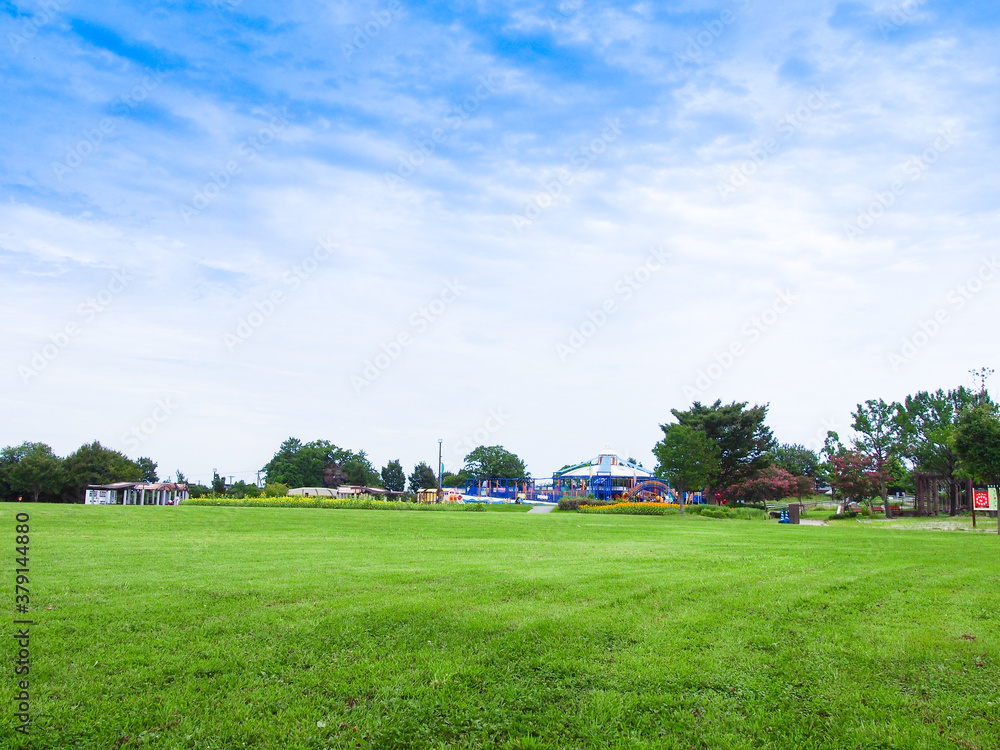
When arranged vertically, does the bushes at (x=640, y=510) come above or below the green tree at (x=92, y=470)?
below

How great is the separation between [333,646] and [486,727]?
6.41ft

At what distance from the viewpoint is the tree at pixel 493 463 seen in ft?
346

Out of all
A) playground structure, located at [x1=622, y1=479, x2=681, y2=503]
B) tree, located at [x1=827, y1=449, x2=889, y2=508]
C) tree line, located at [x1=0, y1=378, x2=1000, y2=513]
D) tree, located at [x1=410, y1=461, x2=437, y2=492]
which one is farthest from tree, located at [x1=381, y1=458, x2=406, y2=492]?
tree, located at [x1=827, y1=449, x2=889, y2=508]

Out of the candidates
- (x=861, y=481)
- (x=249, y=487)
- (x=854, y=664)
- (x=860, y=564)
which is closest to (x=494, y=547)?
(x=860, y=564)

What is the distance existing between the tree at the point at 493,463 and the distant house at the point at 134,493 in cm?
5066

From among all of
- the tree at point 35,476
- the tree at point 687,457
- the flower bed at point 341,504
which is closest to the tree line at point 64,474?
the tree at point 35,476

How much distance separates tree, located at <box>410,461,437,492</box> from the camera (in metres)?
101

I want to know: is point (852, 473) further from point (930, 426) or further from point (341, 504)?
point (341, 504)

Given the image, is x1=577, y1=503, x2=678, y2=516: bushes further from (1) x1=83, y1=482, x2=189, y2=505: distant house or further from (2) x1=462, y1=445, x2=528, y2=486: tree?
(2) x1=462, y1=445, x2=528, y2=486: tree

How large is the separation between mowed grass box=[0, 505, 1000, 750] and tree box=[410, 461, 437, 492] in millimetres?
90552

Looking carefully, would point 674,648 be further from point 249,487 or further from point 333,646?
point 249,487

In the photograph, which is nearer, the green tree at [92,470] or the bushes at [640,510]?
the bushes at [640,510]

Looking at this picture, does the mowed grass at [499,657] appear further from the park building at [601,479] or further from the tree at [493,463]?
the tree at [493,463]

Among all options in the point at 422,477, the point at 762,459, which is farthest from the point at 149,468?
the point at 762,459
